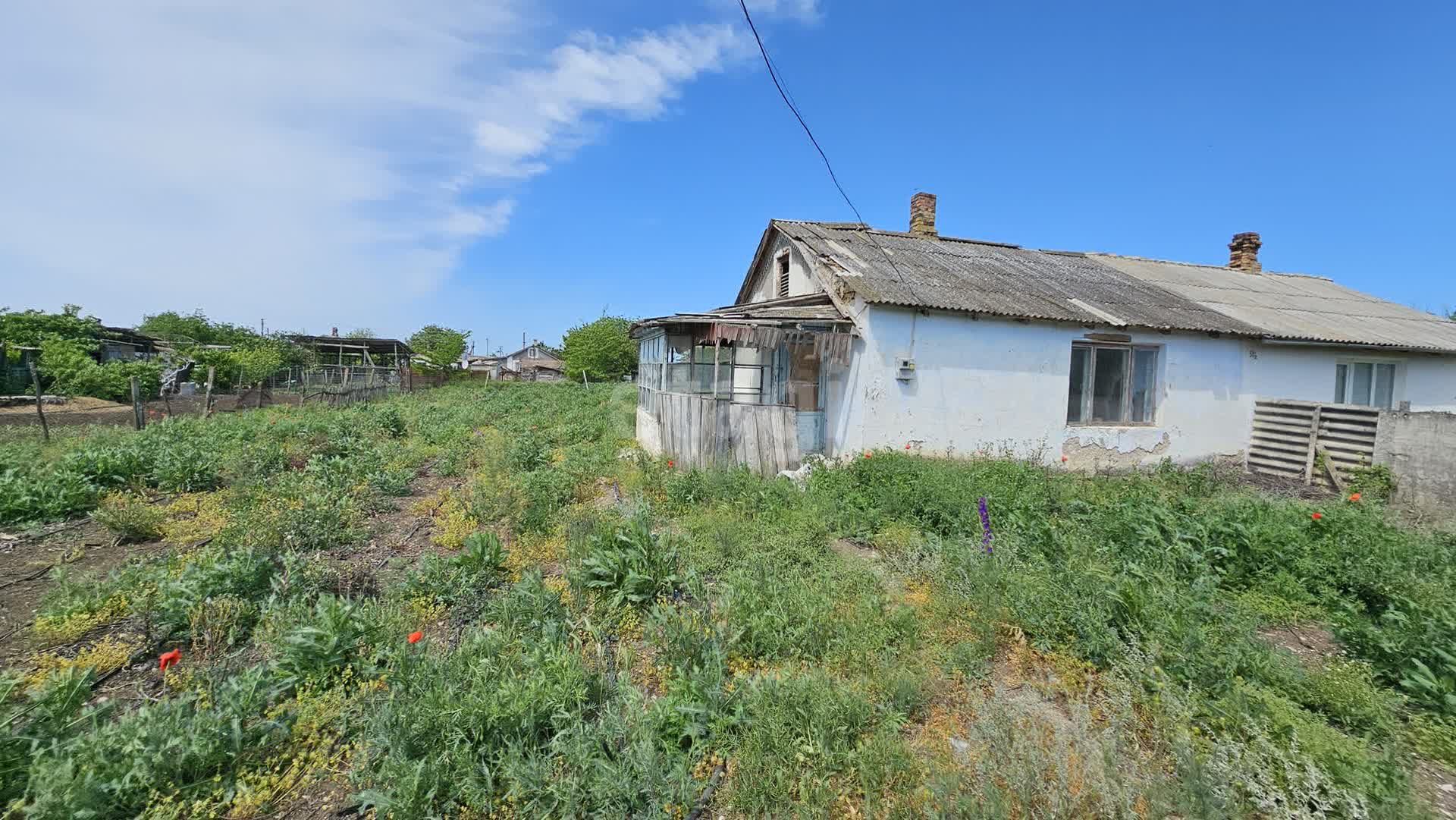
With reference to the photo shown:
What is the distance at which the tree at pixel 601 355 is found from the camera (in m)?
35.4

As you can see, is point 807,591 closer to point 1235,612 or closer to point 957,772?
point 957,772

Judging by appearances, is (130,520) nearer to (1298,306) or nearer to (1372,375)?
(1372,375)

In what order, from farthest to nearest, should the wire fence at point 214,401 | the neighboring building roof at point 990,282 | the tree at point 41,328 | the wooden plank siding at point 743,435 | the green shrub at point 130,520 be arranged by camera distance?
the tree at point 41,328
the wire fence at point 214,401
the neighboring building roof at point 990,282
the wooden plank siding at point 743,435
the green shrub at point 130,520

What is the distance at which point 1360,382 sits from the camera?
38.4 ft

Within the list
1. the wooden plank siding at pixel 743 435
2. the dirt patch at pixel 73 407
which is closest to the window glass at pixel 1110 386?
the wooden plank siding at pixel 743 435

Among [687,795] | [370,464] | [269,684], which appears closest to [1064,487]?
[687,795]

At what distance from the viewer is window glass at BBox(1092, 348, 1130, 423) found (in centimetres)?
1012

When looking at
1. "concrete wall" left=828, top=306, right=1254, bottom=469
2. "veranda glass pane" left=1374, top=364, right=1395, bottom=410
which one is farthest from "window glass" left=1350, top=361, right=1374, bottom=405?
"concrete wall" left=828, top=306, right=1254, bottom=469

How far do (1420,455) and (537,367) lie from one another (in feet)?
173

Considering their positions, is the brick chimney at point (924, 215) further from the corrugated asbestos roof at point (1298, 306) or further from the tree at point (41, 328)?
the tree at point (41, 328)

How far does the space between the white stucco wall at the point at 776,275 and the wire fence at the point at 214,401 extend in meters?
13.5

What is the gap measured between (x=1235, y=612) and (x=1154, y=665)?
3.66 ft

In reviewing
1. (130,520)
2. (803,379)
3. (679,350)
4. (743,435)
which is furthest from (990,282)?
(130,520)

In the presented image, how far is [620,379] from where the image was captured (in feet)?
116
